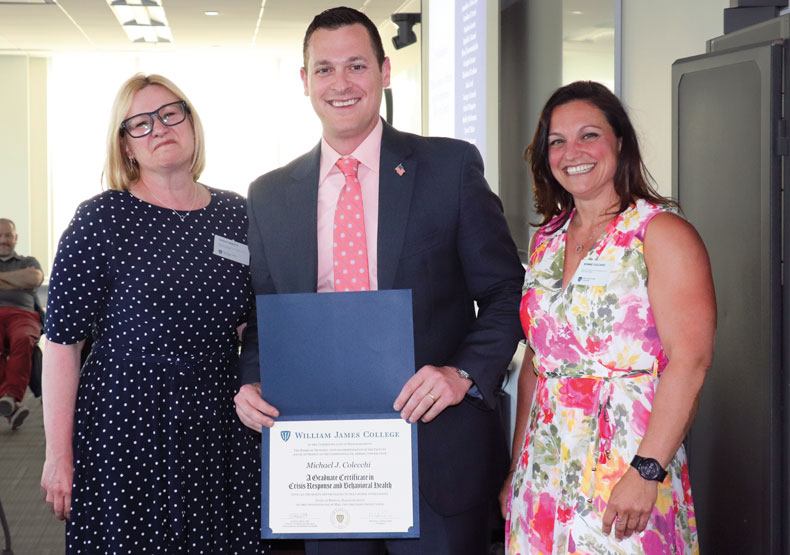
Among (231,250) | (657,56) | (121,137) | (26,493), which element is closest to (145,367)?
(231,250)

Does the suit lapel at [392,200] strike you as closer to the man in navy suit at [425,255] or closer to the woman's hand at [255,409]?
the man in navy suit at [425,255]

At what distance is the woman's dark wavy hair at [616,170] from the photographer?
1786 millimetres

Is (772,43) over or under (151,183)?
over

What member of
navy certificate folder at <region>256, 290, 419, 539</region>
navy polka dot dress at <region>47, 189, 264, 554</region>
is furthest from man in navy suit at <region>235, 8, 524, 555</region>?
navy polka dot dress at <region>47, 189, 264, 554</region>

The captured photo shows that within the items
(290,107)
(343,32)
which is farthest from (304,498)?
(290,107)

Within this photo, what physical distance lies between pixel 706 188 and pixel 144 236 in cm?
134

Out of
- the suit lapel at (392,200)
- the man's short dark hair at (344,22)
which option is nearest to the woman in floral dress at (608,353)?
the suit lapel at (392,200)

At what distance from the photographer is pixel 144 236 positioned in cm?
212

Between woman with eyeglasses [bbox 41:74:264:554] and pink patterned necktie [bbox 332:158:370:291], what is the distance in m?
0.44

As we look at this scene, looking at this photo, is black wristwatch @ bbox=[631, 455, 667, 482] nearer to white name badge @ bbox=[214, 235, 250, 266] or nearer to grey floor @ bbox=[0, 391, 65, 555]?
white name badge @ bbox=[214, 235, 250, 266]

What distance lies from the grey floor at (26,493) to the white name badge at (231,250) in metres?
2.54

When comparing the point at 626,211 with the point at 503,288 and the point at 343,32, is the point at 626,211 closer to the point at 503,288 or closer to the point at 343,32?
the point at 503,288

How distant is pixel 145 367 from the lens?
2.09 meters

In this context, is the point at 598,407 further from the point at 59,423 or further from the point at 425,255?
the point at 59,423
